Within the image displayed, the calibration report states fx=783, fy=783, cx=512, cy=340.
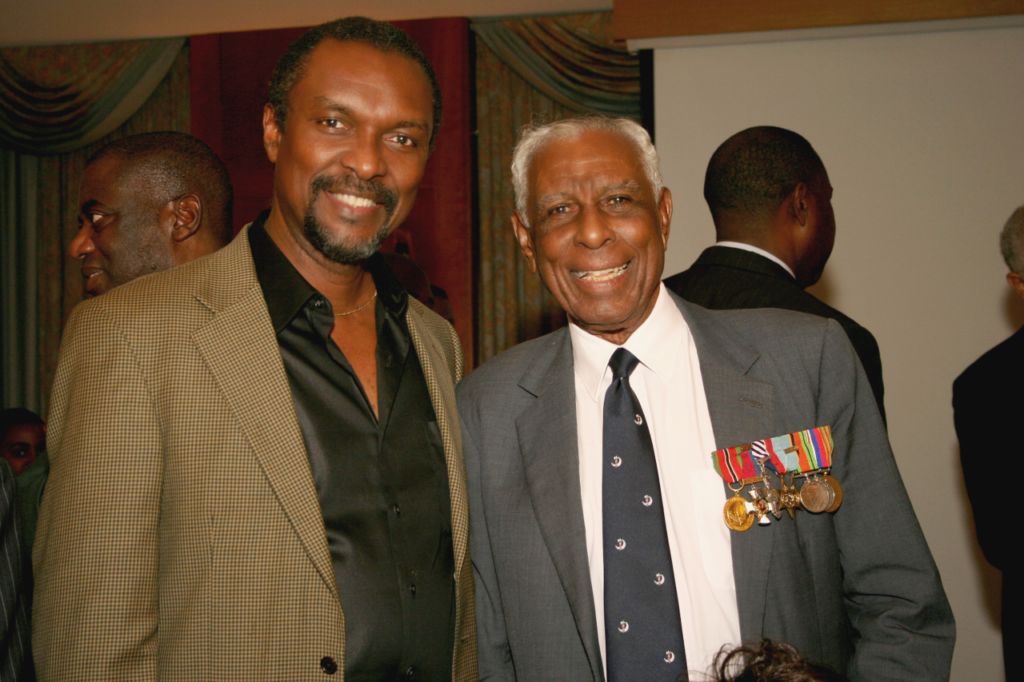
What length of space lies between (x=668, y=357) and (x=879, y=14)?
2443 mm

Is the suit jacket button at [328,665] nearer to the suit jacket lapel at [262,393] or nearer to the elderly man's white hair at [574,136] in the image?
the suit jacket lapel at [262,393]

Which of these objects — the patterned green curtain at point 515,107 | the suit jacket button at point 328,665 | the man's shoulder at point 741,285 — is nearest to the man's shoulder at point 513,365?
the suit jacket button at point 328,665

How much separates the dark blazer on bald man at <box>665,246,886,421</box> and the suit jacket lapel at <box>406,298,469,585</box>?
3.32 ft

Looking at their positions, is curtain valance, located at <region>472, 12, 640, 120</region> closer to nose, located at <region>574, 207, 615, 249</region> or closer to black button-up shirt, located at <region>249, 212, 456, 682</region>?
nose, located at <region>574, 207, 615, 249</region>

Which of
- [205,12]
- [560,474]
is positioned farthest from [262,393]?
[205,12]

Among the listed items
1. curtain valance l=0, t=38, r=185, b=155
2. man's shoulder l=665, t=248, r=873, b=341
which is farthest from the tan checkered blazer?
curtain valance l=0, t=38, r=185, b=155

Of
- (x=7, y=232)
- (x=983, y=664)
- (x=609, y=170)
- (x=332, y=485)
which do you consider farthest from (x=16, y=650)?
(x=7, y=232)

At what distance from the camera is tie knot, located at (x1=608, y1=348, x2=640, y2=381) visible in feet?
5.51

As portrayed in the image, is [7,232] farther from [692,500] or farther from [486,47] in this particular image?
[692,500]

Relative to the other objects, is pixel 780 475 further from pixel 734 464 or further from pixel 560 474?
pixel 560 474

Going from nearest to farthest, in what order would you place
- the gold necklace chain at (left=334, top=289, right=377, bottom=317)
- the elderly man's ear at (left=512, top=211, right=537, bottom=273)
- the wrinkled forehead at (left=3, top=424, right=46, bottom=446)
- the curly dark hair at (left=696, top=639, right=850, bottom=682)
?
the curly dark hair at (left=696, top=639, right=850, bottom=682), the gold necklace chain at (left=334, top=289, right=377, bottom=317), the elderly man's ear at (left=512, top=211, right=537, bottom=273), the wrinkled forehead at (left=3, top=424, right=46, bottom=446)

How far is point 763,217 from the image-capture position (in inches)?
106

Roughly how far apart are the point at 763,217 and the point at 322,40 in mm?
1646

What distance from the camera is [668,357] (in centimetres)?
171
